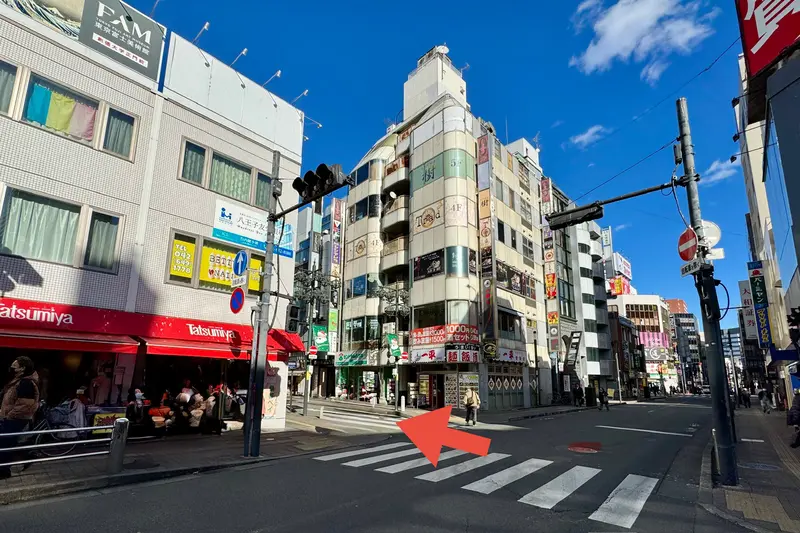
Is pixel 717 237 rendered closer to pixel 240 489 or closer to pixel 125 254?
pixel 240 489

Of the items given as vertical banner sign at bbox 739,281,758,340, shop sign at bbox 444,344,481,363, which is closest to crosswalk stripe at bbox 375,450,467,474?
shop sign at bbox 444,344,481,363

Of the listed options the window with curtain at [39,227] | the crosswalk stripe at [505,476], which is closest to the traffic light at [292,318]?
the crosswalk stripe at [505,476]

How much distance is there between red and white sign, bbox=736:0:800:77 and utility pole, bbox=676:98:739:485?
10.6 ft

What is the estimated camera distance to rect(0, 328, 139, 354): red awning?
9.16m

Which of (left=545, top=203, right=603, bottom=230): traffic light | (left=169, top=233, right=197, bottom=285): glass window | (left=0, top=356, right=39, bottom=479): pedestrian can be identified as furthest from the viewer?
(left=169, top=233, right=197, bottom=285): glass window

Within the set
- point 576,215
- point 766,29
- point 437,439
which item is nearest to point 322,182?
point 576,215

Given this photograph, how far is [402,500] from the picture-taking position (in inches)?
267

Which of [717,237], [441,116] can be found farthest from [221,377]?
[441,116]

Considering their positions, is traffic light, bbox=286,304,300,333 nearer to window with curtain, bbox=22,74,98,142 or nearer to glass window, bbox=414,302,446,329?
window with curtain, bbox=22,74,98,142

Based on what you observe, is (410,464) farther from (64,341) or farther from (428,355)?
(428,355)

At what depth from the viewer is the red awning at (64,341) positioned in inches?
360

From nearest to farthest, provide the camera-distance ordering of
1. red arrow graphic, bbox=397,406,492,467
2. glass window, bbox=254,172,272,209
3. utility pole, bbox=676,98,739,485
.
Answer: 1. utility pole, bbox=676,98,739,485
2. red arrow graphic, bbox=397,406,492,467
3. glass window, bbox=254,172,272,209

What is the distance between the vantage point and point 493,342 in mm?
28078

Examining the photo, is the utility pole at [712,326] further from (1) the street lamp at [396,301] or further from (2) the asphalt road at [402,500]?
(1) the street lamp at [396,301]
